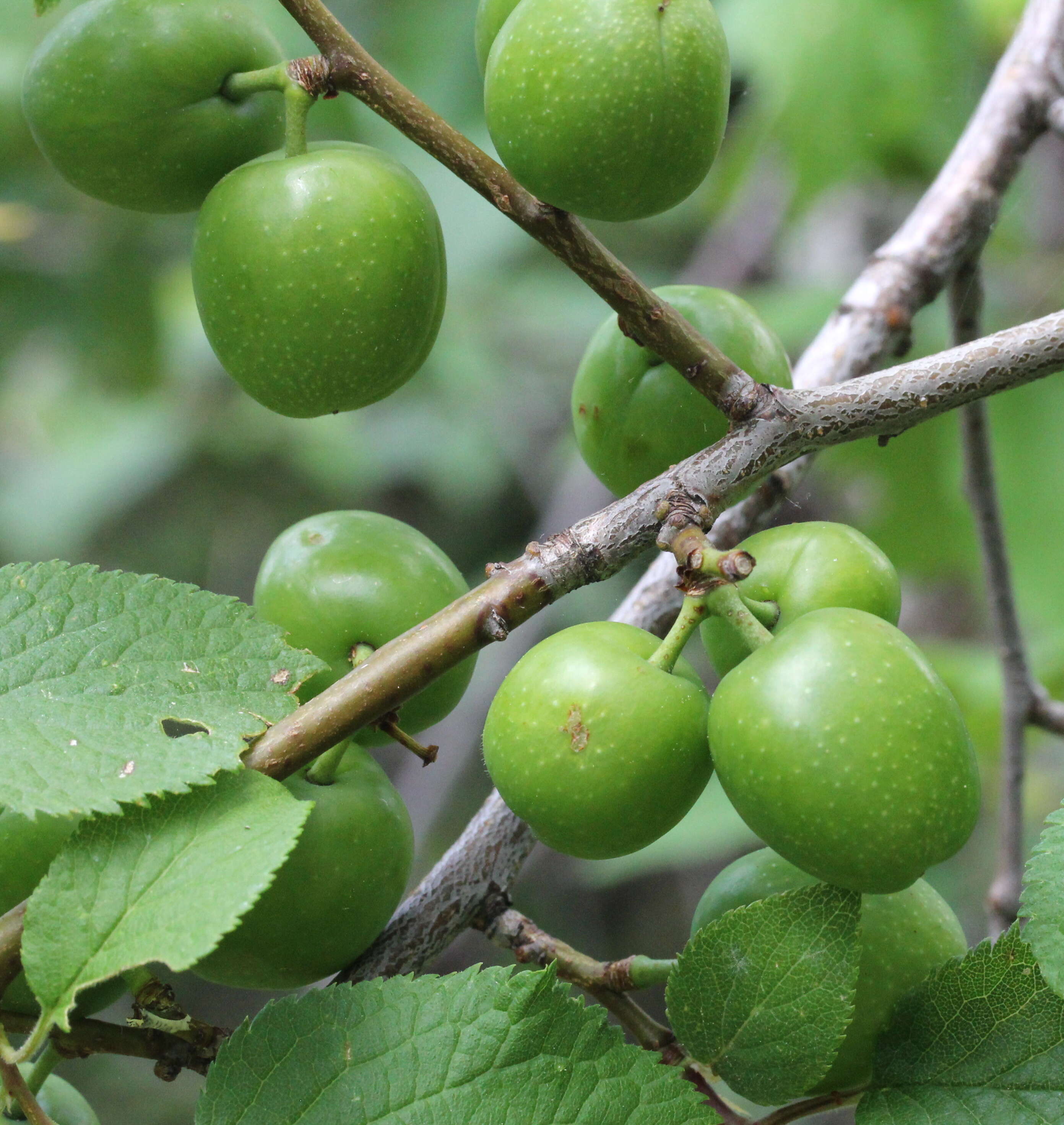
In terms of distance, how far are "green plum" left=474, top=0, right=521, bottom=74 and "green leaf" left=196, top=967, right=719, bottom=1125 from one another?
2.42 ft

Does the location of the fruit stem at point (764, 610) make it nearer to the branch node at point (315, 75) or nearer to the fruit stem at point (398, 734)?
the fruit stem at point (398, 734)

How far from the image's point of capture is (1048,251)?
3.44 meters

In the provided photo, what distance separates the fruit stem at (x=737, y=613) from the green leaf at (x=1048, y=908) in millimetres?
217

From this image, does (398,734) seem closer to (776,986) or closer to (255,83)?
(776,986)

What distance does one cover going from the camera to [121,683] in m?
0.85

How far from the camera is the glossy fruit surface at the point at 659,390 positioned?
1104mm

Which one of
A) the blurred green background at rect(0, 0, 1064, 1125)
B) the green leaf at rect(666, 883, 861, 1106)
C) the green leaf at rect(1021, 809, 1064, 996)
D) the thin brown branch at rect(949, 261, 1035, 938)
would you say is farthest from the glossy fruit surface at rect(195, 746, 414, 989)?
the thin brown branch at rect(949, 261, 1035, 938)

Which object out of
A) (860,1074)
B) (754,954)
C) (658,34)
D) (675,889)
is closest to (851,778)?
(754,954)

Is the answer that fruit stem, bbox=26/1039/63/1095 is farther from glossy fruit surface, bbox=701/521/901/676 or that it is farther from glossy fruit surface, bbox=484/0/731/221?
glossy fruit surface, bbox=484/0/731/221

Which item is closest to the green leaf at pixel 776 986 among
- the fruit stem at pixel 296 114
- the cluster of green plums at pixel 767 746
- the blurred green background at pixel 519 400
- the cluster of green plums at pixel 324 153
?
the cluster of green plums at pixel 767 746

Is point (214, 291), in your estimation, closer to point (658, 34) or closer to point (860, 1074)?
point (658, 34)

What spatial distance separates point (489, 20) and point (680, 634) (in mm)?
550

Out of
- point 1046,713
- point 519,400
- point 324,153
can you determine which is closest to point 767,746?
point 324,153

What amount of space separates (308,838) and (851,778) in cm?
41
